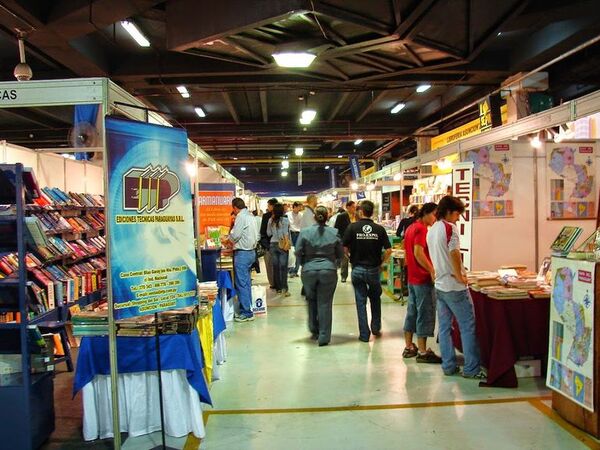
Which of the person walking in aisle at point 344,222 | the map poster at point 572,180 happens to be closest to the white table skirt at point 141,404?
the map poster at point 572,180

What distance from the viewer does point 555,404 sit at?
11.5 feet

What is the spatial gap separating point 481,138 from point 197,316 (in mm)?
3419

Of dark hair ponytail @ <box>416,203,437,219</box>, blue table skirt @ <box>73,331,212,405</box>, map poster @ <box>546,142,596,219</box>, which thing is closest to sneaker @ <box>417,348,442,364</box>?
dark hair ponytail @ <box>416,203,437,219</box>

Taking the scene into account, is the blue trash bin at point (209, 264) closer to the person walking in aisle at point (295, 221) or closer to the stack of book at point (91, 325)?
the stack of book at point (91, 325)

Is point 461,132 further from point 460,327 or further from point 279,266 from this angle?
point 460,327

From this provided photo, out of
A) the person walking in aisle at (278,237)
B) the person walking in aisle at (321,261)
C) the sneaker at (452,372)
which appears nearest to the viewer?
the sneaker at (452,372)

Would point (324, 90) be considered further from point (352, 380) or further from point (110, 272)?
point (110, 272)

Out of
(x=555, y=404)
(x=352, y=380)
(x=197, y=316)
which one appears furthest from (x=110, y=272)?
(x=555, y=404)

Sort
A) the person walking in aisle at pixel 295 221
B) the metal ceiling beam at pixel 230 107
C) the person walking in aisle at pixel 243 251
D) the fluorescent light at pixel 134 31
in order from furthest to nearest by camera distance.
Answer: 1. the person walking in aisle at pixel 295 221
2. the metal ceiling beam at pixel 230 107
3. the person walking in aisle at pixel 243 251
4. the fluorescent light at pixel 134 31

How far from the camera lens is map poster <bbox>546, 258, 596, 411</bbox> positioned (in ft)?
10.1

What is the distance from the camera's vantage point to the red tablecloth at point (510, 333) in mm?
3961

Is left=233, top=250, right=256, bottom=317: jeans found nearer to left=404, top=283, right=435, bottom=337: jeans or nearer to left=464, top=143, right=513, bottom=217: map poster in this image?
left=404, top=283, right=435, bottom=337: jeans

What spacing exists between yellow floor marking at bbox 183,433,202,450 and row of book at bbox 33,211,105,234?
2.66 metres

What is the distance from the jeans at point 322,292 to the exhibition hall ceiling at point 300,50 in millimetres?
2326
